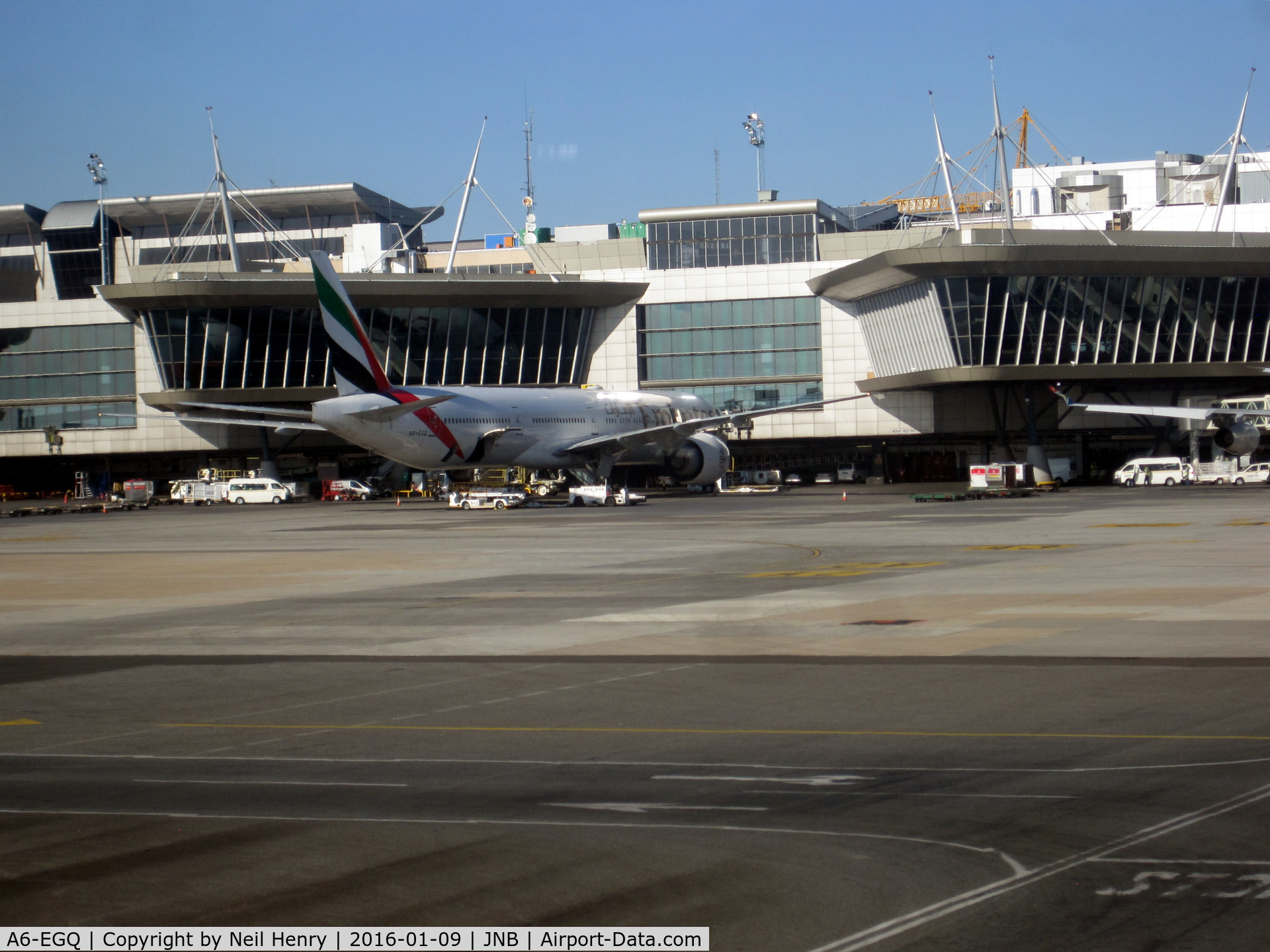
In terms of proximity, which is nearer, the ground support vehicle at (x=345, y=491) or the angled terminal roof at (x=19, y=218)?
the ground support vehicle at (x=345, y=491)

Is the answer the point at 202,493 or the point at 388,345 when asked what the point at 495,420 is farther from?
the point at 388,345

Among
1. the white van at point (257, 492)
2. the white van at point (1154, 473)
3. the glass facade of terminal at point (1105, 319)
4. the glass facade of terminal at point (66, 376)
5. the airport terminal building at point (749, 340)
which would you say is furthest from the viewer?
the glass facade of terminal at point (66, 376)

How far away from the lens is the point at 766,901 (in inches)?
283

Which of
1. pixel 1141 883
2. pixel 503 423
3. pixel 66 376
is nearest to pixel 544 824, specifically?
pixel 1141 883

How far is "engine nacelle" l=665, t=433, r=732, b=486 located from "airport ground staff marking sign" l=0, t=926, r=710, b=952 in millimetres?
69262

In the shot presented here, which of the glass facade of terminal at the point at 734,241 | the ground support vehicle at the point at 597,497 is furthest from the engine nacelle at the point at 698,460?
the glass facade of terminal at the point at 734,241

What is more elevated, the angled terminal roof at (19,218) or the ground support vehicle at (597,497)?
the angled terminal roof at (19,218)

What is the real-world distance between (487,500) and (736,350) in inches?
1841

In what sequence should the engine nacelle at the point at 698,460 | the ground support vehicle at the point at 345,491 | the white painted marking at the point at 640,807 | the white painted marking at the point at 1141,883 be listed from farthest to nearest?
1. the ground support vehicle at the point at 345,491
2. the engine nacelle at the point at 698,460
3. the white painted marking at the point at 640,807
4. the white painted marking at the point at 1141,883

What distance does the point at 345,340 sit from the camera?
5997cm

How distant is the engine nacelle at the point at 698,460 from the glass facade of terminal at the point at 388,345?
109 ft

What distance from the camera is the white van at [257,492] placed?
89.6 meters

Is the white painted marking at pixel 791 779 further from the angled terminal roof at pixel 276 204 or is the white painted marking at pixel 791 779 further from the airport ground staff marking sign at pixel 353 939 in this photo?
the angled terminal roof at pixel 276 204

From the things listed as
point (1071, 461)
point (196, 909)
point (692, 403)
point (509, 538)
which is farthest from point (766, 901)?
point (1071, 461)
